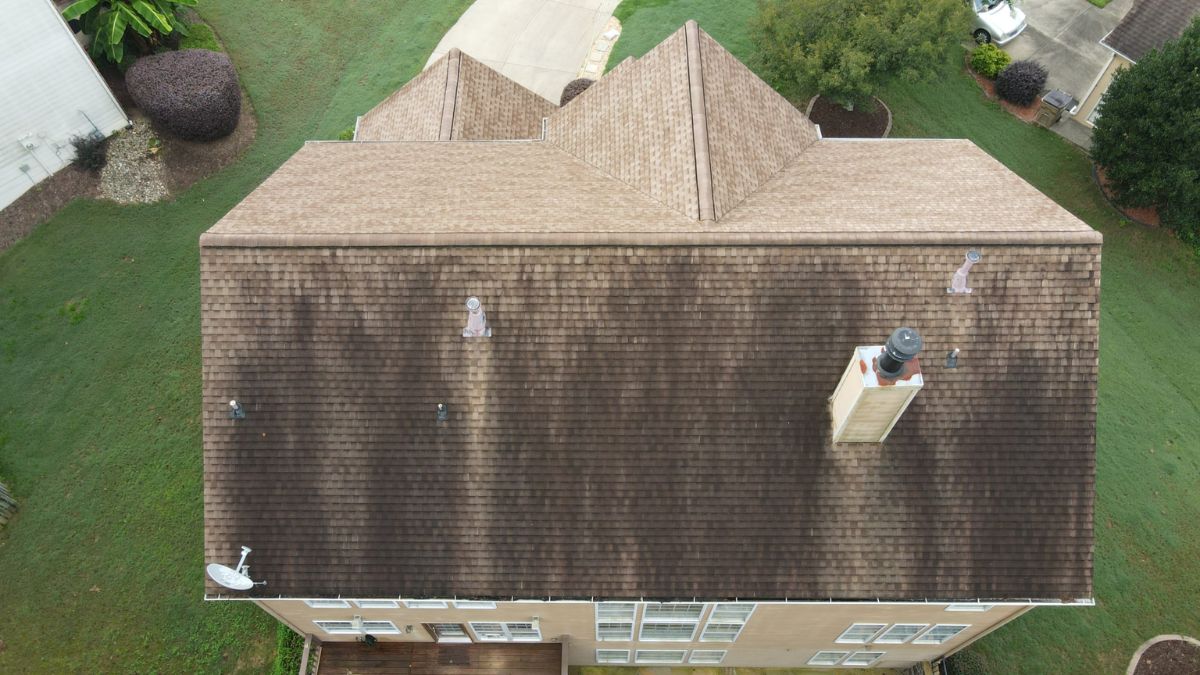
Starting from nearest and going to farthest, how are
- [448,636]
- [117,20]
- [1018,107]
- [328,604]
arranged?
[328,604] < [448,636] < [117,20] < [1018,107]

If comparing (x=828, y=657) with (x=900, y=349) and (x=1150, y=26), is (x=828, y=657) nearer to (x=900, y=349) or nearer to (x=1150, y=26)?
(x=900, y=349)

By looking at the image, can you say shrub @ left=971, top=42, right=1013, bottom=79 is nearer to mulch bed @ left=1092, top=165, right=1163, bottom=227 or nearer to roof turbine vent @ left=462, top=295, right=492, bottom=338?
mulch bed @ left=1092, top=165, right=1163, bottom=227

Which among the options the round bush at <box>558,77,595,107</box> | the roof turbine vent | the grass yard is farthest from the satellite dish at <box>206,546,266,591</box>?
the round bush at <box>558,77,595,107</box>

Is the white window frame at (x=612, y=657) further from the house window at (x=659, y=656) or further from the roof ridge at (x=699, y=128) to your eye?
the roof ridge at (x=699, y=128)

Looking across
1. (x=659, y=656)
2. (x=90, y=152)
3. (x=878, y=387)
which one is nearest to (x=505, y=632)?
(x=659, y=656)

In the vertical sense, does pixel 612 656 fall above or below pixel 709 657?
below

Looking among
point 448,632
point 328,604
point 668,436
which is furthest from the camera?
point 448,632

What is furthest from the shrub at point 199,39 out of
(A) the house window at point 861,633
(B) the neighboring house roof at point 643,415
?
(A) the house window at point 861,633
